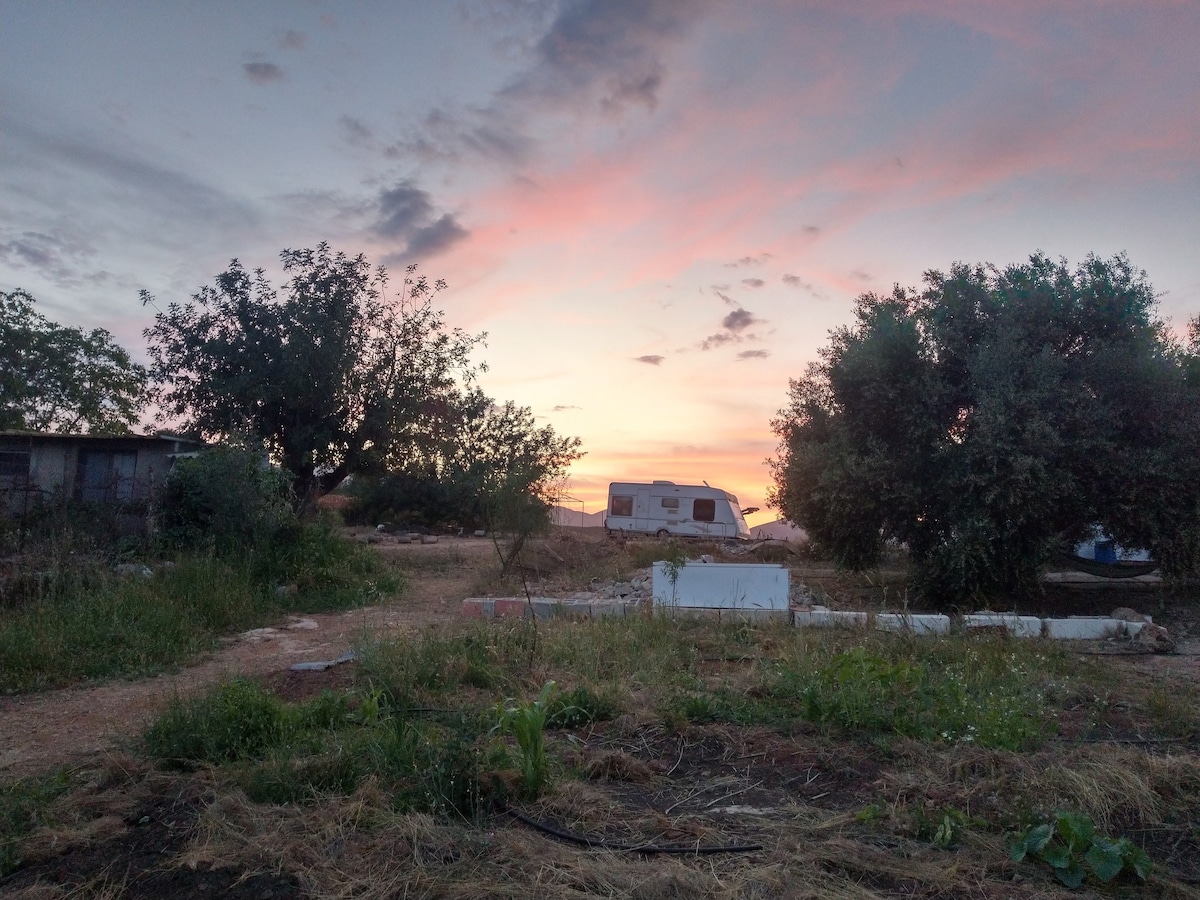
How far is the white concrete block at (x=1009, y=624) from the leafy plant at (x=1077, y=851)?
17.7 ft

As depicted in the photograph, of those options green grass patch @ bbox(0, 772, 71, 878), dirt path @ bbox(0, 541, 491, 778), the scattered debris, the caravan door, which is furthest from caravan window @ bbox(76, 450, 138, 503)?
the caravan door

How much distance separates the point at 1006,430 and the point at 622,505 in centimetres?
1897

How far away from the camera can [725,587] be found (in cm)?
1072

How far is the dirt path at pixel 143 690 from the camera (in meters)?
5.50

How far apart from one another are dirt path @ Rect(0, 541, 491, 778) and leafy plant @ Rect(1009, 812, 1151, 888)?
488 centimetres

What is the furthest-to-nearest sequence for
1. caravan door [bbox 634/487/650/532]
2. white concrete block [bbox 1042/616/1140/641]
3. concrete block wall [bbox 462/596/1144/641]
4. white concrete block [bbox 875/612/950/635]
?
caravan door [bbox 634/487/650/532] → white concrete block [bbox 1042/616/1140/641] → concrete block wall [bbox 462/596/1144/641] → white concrete block [bbox 875/612/950/635]

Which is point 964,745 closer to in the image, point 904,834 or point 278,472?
point 904,834

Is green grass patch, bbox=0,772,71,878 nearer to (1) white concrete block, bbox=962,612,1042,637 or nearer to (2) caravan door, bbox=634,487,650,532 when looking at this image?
(1) white concrete block, bbox=962,612,1042,637

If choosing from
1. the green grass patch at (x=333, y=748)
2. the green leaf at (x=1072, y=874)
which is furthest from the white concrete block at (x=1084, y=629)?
the green grass patch at (x=333, y=748)

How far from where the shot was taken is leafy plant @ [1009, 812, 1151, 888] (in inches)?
138

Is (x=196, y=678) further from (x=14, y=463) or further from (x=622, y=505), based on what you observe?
(x=622, y=505)

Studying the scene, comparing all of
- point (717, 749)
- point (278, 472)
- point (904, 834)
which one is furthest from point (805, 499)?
point (904, 834)

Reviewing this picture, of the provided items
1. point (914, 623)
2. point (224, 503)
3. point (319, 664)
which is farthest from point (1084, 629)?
point (224, 503)

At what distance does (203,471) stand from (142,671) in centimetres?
655
